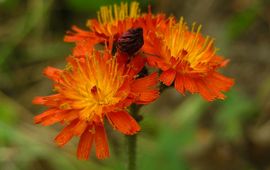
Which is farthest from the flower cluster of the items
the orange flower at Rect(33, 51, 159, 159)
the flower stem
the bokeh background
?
the bokeh background

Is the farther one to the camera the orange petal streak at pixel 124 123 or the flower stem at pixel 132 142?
the flower stem at pixel 132 142

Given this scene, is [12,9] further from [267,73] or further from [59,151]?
[267,73]

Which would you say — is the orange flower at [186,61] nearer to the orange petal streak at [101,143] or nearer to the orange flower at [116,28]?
the orange flower at [116,28]

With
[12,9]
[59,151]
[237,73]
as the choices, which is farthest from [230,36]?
[12,9]

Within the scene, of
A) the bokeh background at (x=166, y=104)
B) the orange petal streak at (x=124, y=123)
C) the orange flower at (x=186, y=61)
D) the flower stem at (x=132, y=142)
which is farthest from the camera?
the bokeh background at (x=166, y=104)

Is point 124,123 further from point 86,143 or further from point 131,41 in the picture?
point 131,41

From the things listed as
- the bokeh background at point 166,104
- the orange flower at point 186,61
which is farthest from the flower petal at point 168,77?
the bokeh background at point 166,104
